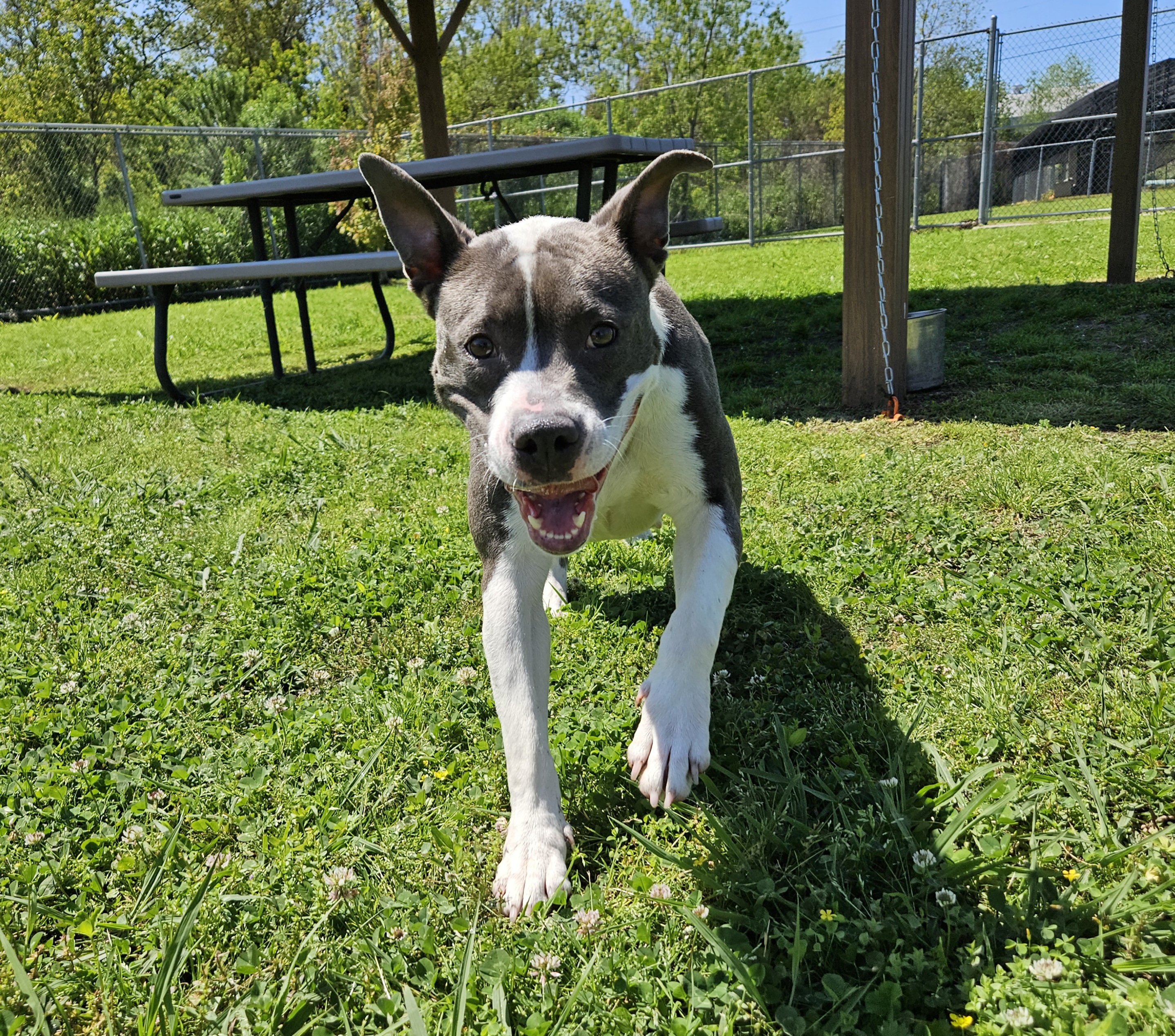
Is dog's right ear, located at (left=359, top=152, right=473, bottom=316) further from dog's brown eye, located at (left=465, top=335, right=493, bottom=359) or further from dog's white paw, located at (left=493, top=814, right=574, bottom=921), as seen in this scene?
dog's white paw, located at (left=493, top=814, right=574, bottom=921)

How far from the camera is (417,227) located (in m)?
2.76

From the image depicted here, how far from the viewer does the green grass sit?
5.67 ft

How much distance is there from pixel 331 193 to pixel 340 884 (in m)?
7.97

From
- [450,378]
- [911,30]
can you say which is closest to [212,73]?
[911,30]

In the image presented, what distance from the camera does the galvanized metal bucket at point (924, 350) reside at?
5.48m

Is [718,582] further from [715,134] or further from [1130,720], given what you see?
[715,134]

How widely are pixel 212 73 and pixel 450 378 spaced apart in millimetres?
32234

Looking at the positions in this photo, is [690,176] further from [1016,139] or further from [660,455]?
[660,455]

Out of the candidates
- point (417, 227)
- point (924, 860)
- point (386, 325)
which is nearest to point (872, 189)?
point (417, 227)

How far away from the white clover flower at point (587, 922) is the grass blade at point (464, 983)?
217 mm

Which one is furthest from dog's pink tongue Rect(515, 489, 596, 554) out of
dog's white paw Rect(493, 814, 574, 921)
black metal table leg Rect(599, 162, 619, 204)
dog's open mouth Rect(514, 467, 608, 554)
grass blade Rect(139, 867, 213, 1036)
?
black metal table leg Rect(599, 162, 619, 204)

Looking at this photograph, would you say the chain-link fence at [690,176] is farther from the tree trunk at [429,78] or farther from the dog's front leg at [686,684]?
the dog's front leg at [686,684]

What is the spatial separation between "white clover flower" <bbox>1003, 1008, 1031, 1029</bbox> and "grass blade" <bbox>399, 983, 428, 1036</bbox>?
0.99 m

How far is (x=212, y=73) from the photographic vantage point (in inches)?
1151
